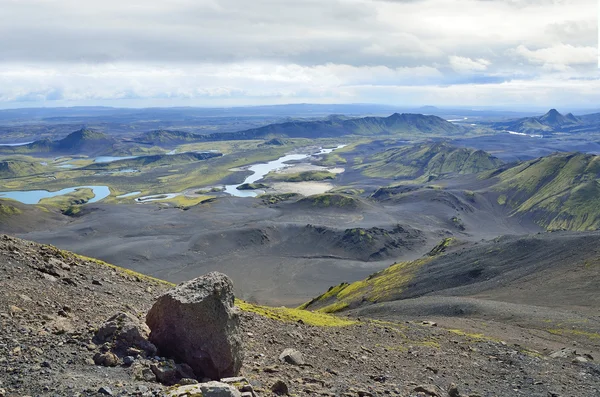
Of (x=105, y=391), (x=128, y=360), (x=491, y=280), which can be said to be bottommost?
(x=491, y=280)

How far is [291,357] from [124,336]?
8.38 meters

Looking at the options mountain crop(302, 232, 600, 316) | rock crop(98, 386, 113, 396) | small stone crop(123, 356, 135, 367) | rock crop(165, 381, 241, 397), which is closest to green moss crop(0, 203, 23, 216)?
mountain crop(302, 232, 600, 316)

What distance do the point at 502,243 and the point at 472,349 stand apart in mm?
62247

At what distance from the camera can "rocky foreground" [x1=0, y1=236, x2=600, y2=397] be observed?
14398 mm

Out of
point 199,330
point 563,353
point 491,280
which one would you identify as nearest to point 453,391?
point 199,330

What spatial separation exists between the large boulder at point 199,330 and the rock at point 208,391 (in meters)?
2.80

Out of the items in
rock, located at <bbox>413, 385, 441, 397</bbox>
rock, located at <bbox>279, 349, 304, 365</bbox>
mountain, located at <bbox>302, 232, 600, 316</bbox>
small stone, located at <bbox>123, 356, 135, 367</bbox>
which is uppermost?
small stone, located at <bbox>123, 356, 135, 367</bbox>

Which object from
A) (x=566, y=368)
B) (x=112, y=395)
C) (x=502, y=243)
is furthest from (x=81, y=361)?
(x=502, y=243)

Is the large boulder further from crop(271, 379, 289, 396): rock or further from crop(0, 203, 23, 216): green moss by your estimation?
crop(0, 203, 23, 216): green moss

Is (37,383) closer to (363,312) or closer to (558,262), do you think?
(363,312)

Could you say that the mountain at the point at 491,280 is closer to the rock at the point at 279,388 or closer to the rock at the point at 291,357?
the rock at the point at 291,357

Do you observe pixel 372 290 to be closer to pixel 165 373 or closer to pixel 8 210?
pixel 165 373

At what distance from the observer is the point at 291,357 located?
22141 millimetres

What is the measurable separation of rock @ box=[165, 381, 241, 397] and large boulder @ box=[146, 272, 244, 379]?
2.80 metres
